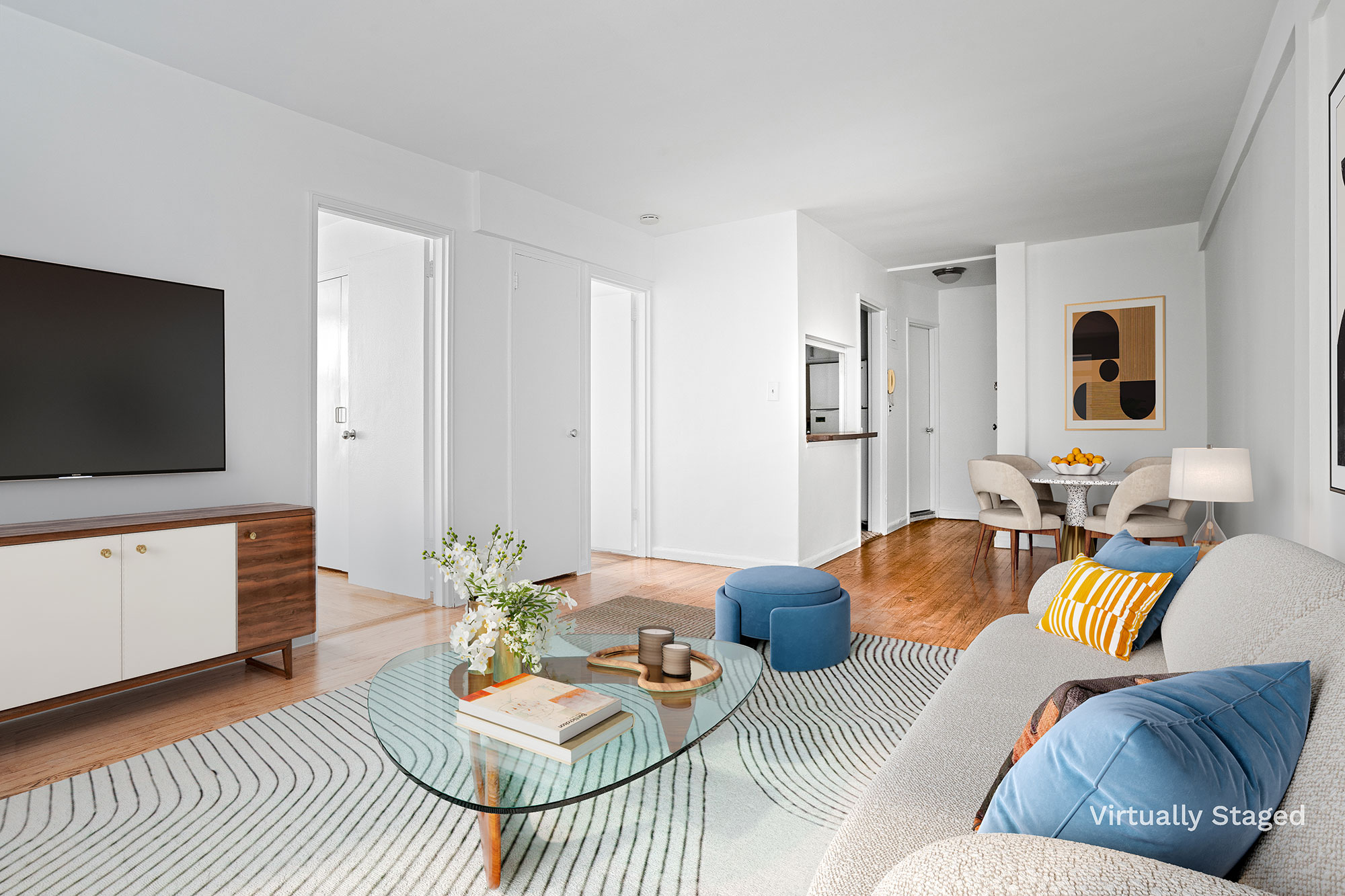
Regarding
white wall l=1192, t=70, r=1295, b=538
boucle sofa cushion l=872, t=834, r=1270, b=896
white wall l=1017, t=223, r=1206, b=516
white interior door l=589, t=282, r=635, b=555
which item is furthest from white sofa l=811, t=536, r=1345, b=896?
white wall l=1017, t=223, r=1206, b=516

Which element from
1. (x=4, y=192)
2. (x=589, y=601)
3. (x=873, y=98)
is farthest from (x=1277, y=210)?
(x=4, y=192)

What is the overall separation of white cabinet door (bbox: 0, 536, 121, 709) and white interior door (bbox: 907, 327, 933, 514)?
681cm

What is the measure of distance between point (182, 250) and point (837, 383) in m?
4.68

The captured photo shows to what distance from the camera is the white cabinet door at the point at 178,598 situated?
8.30 feet

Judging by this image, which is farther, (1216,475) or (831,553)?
(831,553)

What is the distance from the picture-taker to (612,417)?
5.95 metres

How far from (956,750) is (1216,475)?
244 cm

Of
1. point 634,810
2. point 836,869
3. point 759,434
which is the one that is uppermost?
point 759,434

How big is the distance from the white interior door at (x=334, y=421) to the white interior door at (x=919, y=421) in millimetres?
5467

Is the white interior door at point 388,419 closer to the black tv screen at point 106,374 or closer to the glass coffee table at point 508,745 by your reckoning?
the black tv screen at point 106,374

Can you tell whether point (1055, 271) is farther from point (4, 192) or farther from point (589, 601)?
point (4, 192)

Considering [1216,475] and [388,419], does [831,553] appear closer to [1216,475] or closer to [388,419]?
[1216,475]

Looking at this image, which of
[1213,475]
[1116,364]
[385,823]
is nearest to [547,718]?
[385,823]

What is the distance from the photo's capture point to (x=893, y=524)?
7.20m
